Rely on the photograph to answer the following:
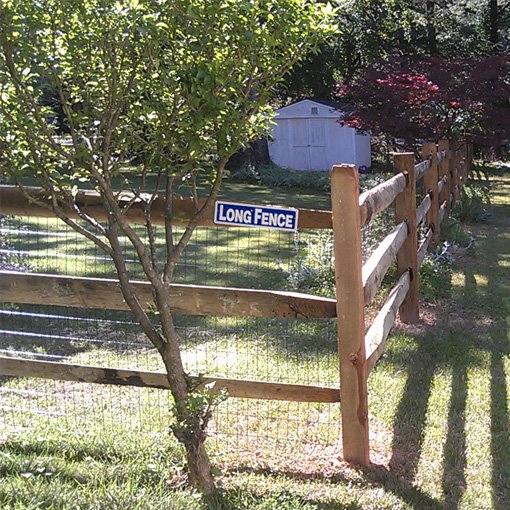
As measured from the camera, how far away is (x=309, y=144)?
24.8m

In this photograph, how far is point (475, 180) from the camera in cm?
2127

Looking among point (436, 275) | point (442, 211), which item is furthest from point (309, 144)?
point (436, 275)

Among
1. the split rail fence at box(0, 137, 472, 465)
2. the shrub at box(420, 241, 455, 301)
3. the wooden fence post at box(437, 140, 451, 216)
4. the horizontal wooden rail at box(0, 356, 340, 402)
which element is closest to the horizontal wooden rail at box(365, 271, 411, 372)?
the split rail fence at box(0, 137, 472, 465)

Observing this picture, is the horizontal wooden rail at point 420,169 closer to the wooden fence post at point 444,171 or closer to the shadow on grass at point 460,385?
the shadow on grass at point 460,385

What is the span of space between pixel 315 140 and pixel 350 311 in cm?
2157

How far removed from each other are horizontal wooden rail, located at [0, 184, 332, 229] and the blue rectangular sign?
189 millimetres

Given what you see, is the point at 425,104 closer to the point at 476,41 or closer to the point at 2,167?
the point at 2,167

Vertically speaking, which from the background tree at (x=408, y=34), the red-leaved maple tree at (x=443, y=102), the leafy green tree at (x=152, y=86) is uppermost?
the background tree at (x=408, y=34)

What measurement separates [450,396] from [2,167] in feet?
10.7

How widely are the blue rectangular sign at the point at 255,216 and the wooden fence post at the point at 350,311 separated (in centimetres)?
23

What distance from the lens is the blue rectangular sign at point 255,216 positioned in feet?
11.5

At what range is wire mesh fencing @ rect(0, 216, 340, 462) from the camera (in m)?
4.20

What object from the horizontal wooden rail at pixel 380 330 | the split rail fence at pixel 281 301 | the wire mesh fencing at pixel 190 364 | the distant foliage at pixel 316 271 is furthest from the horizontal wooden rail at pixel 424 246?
the split rail fence at pixel 281 301

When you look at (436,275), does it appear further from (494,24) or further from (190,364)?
(494,24)
